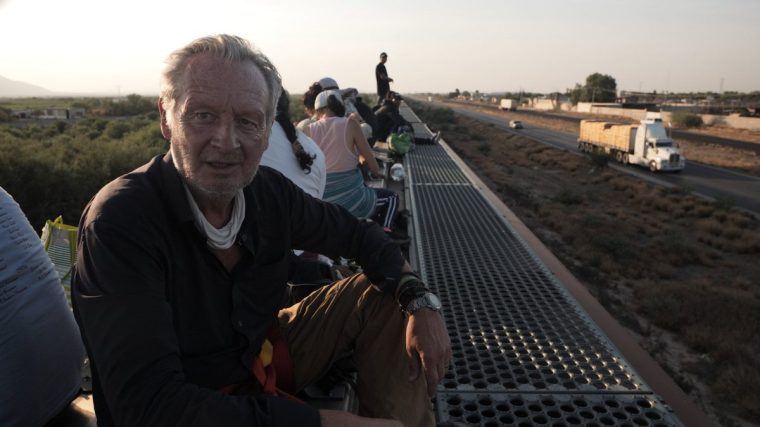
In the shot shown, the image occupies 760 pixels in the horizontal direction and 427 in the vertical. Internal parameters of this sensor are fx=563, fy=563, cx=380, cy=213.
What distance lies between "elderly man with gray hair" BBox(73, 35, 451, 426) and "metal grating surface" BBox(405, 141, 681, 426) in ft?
1.39

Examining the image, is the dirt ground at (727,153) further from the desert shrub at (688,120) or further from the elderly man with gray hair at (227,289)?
the elderly man with gray hair at (227,289)

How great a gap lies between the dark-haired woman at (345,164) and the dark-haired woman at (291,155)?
0.84 meters

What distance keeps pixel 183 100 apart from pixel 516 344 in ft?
6.21

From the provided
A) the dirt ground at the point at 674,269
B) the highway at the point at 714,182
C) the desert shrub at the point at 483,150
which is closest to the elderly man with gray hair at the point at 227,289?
the dirt ground at the point at 674,269

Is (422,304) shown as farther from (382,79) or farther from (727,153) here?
(727,153)

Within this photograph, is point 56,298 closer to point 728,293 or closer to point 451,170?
point 451,170

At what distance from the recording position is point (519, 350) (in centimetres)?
265

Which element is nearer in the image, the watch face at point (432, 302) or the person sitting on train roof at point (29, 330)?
the person sitting on train roof at point (29, 330)

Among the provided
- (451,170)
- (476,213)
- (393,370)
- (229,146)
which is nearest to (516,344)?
(393,370)

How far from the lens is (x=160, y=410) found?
1318 millimetres

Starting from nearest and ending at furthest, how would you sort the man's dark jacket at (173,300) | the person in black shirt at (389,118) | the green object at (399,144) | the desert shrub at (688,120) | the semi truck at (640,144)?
the man's dark jacket at (173,300) < the green object at (399,144) < the person in black shirt at (389,118) < the semi truck at (640,144) < the desert shrub at (688,120)

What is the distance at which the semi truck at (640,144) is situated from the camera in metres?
26.9

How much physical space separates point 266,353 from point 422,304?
571 millimetres

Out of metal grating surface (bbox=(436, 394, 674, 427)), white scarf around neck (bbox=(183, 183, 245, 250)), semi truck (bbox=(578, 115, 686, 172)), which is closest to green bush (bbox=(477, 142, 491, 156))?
semi truck (bbox=(578, 115, 686, 172))
